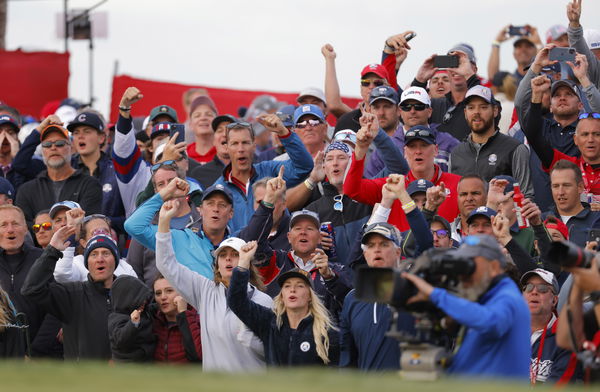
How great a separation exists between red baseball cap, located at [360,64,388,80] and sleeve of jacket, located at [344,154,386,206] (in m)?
2.35

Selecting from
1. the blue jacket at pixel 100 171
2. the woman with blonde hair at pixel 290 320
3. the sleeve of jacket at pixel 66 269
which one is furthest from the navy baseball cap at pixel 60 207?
the woman with blonde hair at pixel 290 320

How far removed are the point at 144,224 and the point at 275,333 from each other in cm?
180

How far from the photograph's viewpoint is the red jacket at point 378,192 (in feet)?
36.6

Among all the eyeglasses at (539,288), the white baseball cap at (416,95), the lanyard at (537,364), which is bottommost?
the lanyard at (537,364)

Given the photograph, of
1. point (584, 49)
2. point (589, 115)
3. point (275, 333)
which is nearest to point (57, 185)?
point (275, 333)

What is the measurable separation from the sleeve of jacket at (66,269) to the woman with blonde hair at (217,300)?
1.31 metres

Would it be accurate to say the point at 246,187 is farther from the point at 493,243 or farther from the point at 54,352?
the point at 493,243

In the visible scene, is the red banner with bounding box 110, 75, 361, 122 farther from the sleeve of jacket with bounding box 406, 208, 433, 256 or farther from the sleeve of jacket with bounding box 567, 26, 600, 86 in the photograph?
the sleeve of jacket with bounding box 406, 208, 433, 256

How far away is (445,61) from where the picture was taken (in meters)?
13.5

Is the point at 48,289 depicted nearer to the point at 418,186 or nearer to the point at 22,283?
the point at 22,283

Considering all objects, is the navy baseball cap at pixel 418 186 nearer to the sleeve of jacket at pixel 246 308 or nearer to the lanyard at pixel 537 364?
the lanyard at pixel 537 364

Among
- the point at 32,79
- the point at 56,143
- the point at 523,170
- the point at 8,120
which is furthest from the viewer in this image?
the point at 32,79

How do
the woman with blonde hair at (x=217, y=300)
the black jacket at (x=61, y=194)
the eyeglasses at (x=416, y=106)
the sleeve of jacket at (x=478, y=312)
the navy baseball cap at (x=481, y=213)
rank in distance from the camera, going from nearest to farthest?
the sleeve of jacket at (x=478, y=312) < the woman with blonde hair at (x=217, y=300) < the navy baseball cap at (x=481, y=213) < the eyeglasses at (x=416, y=106) < the black jacket at (x=61, y=194)

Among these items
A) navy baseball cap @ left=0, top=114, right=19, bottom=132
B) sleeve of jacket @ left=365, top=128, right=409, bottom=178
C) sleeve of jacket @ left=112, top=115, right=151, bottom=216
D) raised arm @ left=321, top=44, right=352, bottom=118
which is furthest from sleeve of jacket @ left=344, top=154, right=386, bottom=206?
navy baseball cap @ left=0, top=114, right=19, bottom=132
